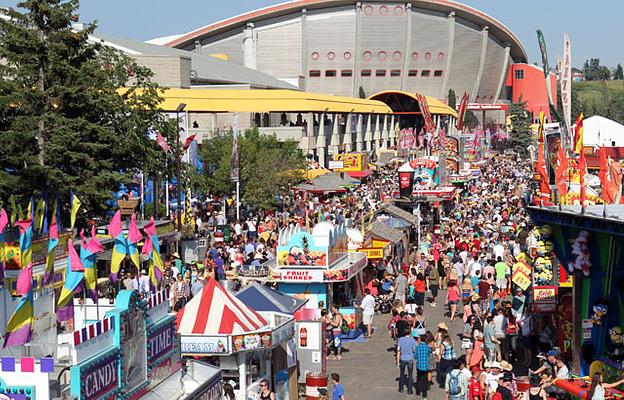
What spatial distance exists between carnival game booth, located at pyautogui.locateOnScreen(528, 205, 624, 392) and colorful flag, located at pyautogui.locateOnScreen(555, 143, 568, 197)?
0.94 feet

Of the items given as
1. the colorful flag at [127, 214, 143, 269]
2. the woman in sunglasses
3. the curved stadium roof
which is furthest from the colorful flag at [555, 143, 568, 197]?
the curved stadium roof

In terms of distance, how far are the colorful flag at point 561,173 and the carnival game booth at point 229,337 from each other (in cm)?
417

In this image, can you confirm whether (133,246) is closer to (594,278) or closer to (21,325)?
(21,325)

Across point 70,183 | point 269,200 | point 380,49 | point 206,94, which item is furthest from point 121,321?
point 380,49

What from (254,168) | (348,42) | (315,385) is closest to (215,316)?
(315,385)

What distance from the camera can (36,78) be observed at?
93.4ft

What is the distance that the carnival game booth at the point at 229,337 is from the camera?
44.5ft

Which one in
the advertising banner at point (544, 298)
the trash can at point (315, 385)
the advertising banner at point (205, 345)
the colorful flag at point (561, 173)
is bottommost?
the trash can at point (315, 385)

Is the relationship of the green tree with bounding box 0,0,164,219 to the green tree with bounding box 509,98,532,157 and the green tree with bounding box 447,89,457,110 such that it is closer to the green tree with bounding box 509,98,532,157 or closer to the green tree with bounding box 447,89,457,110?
the green tree with bounding box 509,98,532,157

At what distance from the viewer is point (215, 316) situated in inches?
546

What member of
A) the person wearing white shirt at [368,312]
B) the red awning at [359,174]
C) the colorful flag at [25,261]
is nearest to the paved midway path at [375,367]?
the person wearing white shirt at [368,312]

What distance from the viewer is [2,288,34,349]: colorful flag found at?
909 centimetres

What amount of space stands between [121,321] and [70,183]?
732 inches

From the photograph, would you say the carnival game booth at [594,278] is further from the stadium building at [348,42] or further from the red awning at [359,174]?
the stadium building at [348,42]
